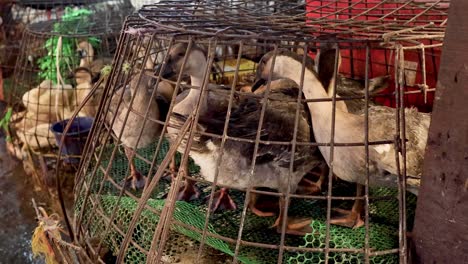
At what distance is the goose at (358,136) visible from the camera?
5.48 ft

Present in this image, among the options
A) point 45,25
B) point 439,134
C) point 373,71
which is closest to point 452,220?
point 439,134

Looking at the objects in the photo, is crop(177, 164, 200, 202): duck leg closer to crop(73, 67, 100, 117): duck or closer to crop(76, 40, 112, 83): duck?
crop(73, 67, 100, 117): duck

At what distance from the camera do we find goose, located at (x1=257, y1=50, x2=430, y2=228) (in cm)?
167

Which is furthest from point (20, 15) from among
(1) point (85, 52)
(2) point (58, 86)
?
(2) point (58, 86)

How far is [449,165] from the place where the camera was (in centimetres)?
116

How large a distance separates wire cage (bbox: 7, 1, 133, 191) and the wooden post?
2818 millimetres

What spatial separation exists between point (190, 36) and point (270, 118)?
595 mm

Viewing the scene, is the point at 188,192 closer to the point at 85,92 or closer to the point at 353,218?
the point at 353,218

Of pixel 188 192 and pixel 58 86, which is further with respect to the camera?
pixel 58 86

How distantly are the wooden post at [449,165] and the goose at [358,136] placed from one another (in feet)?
1.18

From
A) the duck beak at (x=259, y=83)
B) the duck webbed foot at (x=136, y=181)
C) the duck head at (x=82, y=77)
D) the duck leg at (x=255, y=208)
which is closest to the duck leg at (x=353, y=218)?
the duck leg at (x=255, y=208)

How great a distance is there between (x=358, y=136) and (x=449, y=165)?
0.50 meters

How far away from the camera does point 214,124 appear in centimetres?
186

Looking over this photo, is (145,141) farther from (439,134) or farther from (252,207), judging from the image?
(439,134)
